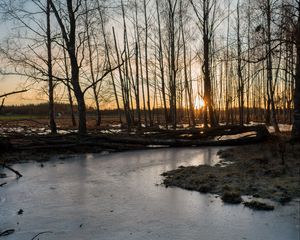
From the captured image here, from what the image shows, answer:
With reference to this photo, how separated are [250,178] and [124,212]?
287 cm

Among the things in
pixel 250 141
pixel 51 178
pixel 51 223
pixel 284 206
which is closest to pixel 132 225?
pixel 51 223

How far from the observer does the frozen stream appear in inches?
180

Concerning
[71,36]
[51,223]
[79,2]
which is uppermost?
[79,2]

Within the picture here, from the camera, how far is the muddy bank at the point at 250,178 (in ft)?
20.0

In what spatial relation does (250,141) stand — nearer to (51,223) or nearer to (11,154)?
(11,154)

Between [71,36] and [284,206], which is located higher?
[71,36]

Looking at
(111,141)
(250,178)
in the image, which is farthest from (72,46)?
(250,178)

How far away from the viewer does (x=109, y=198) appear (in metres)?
6.34

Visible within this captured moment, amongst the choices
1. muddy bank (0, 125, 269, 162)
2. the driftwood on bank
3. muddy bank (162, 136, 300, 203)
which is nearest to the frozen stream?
muddy bank (162, 136, 300, 203)

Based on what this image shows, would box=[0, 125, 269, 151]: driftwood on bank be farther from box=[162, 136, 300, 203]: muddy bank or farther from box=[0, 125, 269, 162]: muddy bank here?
box=[162, 136, 300, 203]: muddy bank

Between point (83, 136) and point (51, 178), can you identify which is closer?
point (51, 178)

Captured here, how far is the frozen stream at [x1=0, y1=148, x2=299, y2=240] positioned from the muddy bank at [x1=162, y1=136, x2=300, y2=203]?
36 cm

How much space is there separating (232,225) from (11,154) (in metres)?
9.38

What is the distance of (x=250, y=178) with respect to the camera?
7035 mm
